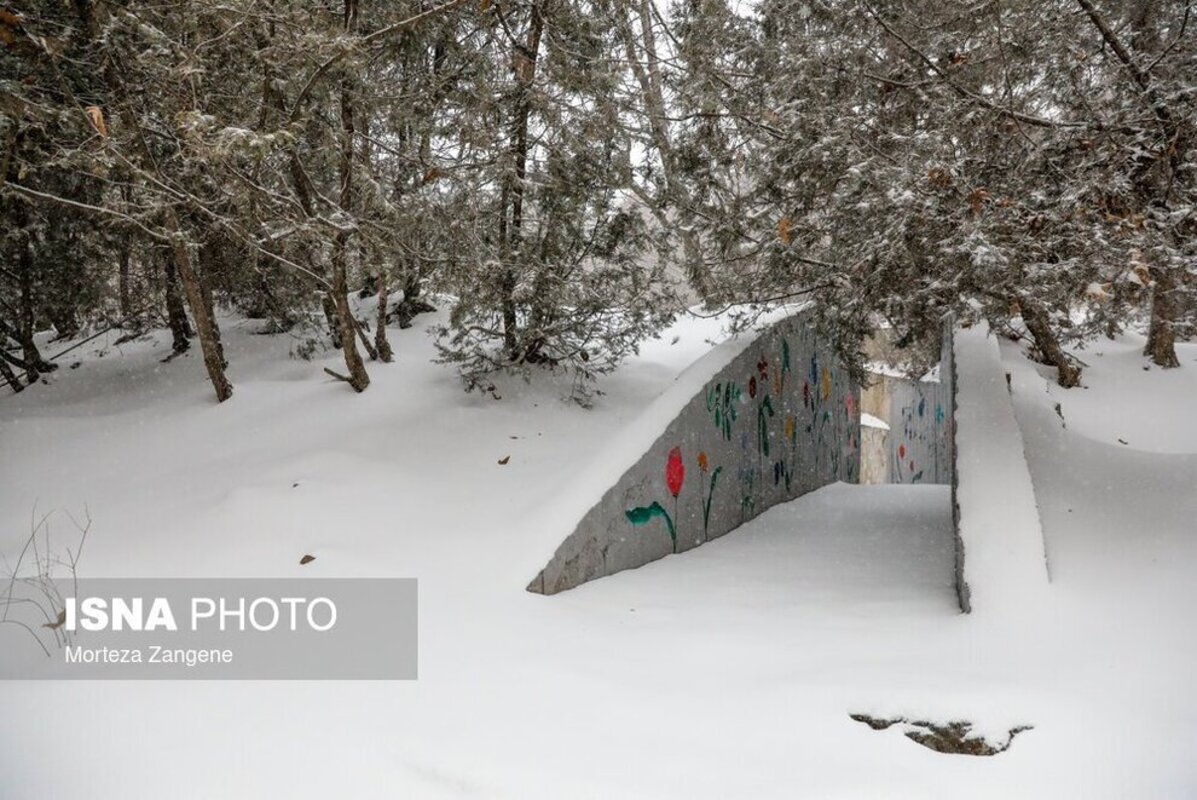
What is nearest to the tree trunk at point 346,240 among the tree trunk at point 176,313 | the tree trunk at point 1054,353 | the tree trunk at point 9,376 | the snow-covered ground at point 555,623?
the snow-covered ground at point 555,623

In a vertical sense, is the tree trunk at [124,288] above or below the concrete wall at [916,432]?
above

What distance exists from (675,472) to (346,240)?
10.4 feet

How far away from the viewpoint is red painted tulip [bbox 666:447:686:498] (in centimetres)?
668

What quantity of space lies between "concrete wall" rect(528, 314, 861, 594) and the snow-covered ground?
0.24 m

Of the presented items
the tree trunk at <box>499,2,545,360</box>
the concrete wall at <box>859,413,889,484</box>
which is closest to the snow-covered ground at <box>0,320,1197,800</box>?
the tree trunk at <box>499,2,545,360</box>

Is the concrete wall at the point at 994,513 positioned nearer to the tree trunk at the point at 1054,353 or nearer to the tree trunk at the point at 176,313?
the tree trunk at the point at 1054,353

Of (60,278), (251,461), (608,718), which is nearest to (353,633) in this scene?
(608,718)

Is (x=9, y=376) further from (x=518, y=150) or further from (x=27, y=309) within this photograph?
(x=518, y=150)

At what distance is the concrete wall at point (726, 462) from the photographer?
231 inches

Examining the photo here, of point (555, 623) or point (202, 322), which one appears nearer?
point (555, 623)

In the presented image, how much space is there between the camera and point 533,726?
3547 millimetres

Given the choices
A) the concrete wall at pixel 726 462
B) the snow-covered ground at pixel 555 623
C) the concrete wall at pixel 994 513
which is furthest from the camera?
the concrete wall at pixel 726 462

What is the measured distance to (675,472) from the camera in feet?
22.3

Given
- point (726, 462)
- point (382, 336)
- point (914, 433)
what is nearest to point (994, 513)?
point (726, 462)
